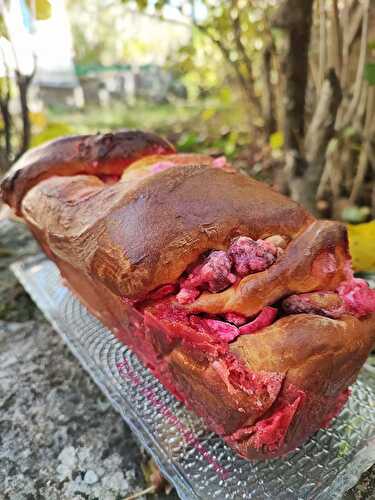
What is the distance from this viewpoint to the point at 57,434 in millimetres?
897

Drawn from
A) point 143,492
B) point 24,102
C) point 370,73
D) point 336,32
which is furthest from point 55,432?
point 24,102

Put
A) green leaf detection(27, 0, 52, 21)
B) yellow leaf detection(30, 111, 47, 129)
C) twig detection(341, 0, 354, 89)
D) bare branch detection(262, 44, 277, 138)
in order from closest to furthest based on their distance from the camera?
green leaf detection(27, 0, 52, 21) → twig detection(341, 0, 354, 89) → bare branch detection(262, 44, 277, 138) → yellow leaf detection(30, 111, 47, 129)

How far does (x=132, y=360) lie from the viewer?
1.04 meters

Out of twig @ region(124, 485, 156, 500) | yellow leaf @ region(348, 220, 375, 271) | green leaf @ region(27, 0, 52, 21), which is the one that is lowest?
twig @ region(124, 485, 156, 500)

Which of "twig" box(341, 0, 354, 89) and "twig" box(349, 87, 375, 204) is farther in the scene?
"twig" box(349, 87, 375, 204)

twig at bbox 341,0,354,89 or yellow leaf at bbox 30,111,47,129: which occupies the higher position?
twig at bbox 341,0,354,89

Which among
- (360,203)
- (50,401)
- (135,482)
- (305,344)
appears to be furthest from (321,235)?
(360,203)

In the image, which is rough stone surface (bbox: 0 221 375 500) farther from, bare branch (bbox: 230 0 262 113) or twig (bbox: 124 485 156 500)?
bare branch (bbox: 230 0 262 113)

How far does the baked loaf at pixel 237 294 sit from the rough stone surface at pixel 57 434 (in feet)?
0.56

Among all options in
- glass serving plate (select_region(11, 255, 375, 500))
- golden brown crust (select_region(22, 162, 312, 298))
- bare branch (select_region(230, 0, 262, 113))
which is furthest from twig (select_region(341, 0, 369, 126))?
glass serving plate (select_region(11, 255, 375, 500))

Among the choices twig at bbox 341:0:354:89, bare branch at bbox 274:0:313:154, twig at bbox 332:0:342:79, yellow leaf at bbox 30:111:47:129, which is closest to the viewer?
bare branch at bbox 274:0:313:154

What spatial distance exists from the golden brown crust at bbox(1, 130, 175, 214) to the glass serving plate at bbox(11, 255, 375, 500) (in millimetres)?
427

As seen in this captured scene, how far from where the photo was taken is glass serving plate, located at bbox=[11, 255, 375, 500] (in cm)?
71

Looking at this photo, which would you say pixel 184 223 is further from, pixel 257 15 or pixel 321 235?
pixel 257 15
